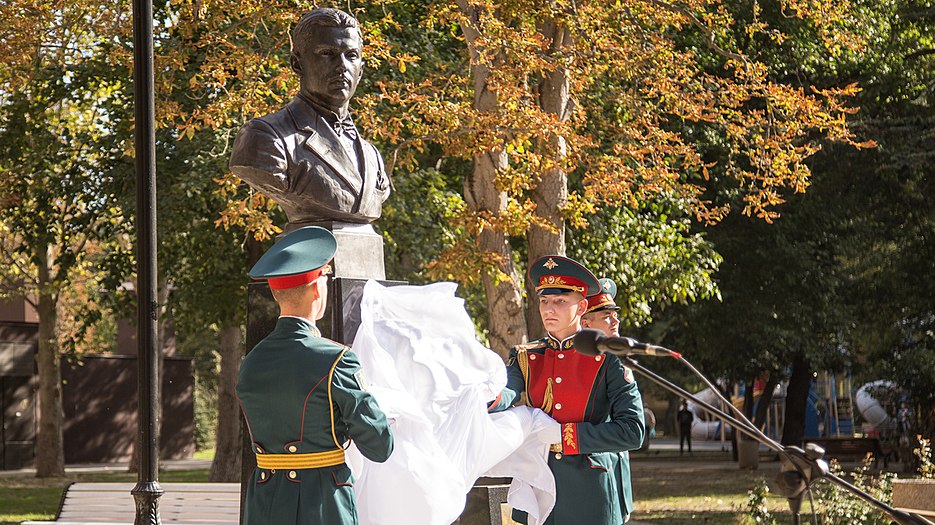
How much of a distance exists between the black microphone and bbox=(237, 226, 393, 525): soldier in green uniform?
105 centimetres

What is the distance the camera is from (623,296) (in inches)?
688

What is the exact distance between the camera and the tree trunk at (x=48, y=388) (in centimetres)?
Answer: 2481

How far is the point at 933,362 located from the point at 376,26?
1349 centimetres

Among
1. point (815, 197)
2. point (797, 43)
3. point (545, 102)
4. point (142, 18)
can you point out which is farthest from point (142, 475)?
point (815, 197)

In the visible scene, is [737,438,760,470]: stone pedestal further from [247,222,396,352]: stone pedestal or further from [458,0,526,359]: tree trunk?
[247,222,396,352]: stone pedestal

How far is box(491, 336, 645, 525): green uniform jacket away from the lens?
564cm

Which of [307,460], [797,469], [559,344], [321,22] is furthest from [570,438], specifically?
[321,22]

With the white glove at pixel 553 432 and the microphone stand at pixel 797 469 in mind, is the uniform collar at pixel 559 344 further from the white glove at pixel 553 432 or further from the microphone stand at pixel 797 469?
the microphone stand at pixel 797 469

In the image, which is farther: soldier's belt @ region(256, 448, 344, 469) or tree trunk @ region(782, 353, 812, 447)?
tree trunk @ region(782, 353, 812, 447)

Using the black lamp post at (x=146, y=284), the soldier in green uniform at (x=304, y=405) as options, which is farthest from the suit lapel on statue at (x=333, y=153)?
the soldier in green uniform at (x=304, y=405)

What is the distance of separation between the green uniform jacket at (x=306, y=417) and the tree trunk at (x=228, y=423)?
1674 cm

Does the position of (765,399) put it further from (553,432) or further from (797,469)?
(797,469)

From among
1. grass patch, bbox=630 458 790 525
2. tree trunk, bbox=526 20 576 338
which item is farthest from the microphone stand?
grass patch, bbox=630 458 790 525

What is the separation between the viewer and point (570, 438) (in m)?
5.69
